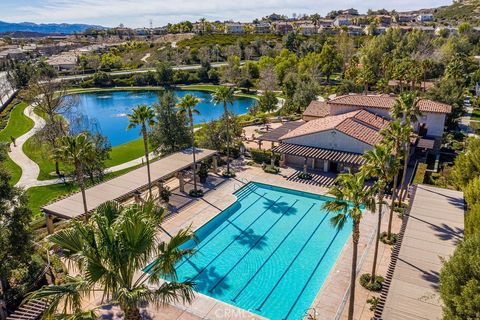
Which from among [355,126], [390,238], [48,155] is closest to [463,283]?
[390,238]

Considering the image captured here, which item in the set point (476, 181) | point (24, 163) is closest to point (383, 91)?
point (476, 181)

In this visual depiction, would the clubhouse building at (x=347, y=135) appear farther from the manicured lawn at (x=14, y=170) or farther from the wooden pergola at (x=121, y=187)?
the manicured lawn at (x=14, y=170)

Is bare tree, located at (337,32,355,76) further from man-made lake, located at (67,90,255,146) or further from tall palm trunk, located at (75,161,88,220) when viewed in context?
tall palm trunk, located at (75,161,88,220)

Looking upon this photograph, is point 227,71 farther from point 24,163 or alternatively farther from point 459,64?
point 24,163

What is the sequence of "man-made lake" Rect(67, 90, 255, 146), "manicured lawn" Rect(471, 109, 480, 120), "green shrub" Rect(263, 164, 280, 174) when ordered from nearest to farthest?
"green shrub" Rect(263, 164, 280, 174) → "manicured lawn" Rect(471, 109, 480, 120) → "man-made lake" Rect(67, 90, 255, 146)

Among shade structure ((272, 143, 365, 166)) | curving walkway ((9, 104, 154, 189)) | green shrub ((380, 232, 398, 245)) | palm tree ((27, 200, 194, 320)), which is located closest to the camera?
palm tree ((27, 200, 194, 320))

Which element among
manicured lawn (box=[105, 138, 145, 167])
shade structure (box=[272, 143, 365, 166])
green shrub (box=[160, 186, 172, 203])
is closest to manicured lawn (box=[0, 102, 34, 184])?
manicured lawn (box=[105, 138, 145, 167])
